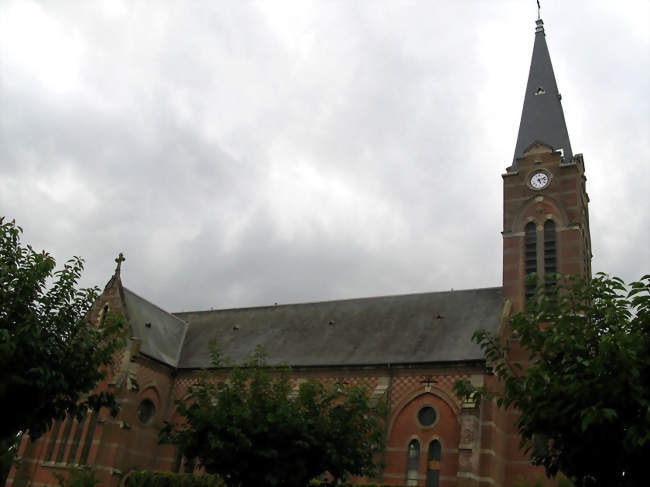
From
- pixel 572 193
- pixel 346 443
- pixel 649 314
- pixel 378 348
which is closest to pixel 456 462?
pixel 378 348

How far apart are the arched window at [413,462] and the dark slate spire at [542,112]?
16.8 m

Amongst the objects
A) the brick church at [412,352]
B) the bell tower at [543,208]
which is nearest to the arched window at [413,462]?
the brick church at [412,352]

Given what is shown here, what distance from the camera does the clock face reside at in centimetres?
3403

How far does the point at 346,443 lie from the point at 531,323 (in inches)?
314

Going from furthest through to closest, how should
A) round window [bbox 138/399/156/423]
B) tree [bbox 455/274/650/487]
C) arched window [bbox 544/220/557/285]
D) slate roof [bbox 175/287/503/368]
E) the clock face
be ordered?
round window [bbox 138/399/156/423] < the clock face < arched window [bbox 544/220/557/285] < slate roof [bbox 175/287/503/368] < tree [bbox 455/274/650/487]

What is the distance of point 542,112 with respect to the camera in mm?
37469

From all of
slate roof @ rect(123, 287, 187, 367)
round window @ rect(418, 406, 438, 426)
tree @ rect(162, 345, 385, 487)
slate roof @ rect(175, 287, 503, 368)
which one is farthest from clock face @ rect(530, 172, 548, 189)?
slate roof @ rect(123, 287, 187, 367)

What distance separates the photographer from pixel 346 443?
18.5 metres

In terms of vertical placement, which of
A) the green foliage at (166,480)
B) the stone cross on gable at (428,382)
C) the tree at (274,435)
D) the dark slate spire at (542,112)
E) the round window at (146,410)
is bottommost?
the green foliage at (166,480)

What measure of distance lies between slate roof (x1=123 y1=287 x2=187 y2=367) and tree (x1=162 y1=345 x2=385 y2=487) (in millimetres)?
17441

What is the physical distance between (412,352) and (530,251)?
8.34 meters

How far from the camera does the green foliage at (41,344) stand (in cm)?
1329

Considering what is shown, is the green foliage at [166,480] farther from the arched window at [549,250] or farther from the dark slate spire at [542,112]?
the dark slate spire at [542,112]

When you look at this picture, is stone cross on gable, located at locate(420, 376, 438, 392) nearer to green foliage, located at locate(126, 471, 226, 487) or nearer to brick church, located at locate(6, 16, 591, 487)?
brick church, located at locate(6, 16, 591, 487)
